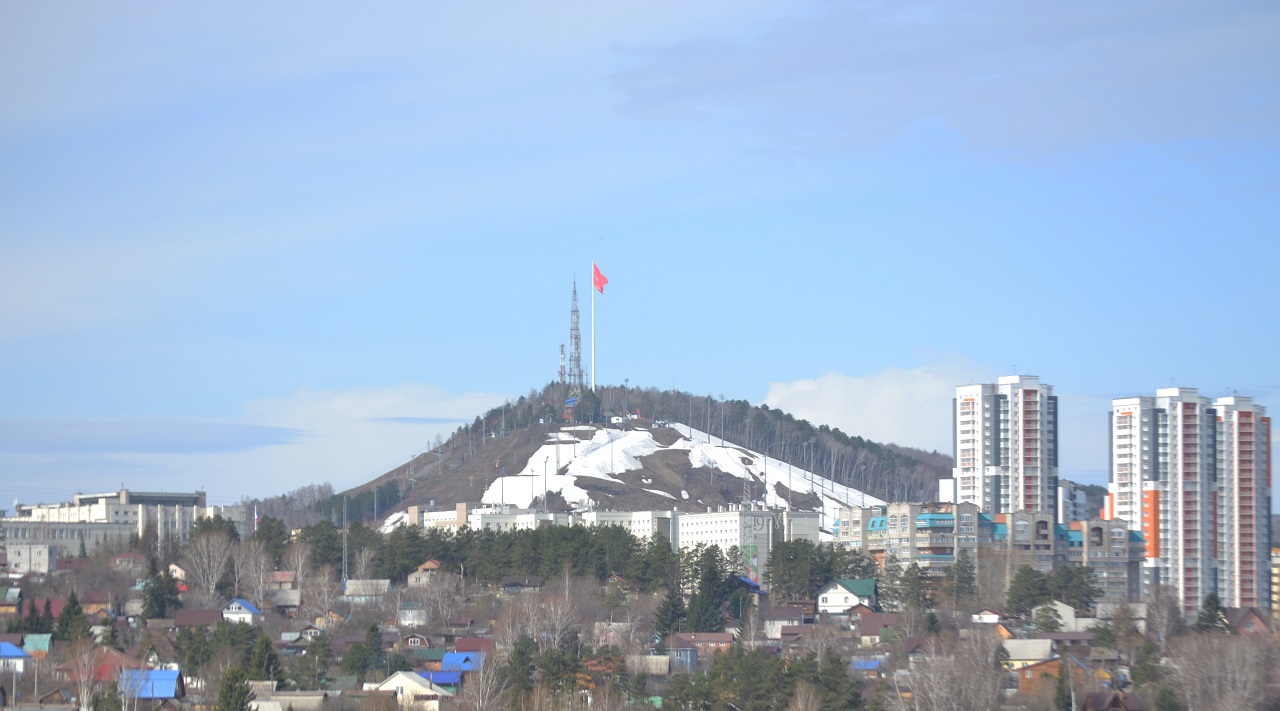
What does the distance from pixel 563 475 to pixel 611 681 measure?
2931 inches

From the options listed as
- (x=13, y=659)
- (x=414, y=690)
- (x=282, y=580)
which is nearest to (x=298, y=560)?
(x=282, y=580)

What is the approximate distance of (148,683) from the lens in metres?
45.1

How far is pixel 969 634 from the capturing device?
193 ft

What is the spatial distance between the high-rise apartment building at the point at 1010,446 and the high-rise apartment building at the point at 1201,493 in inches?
170

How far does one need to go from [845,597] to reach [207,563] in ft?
79.9

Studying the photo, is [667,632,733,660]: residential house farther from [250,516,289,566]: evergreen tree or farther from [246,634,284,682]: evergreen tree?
[250,516,289,566]: evergreen tree

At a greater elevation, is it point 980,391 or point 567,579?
point 980,391

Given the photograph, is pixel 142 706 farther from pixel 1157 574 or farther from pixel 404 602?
pixel 1157 574

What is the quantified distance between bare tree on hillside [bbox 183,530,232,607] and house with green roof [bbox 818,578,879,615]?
75.0 feet

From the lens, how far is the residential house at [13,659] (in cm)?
4969

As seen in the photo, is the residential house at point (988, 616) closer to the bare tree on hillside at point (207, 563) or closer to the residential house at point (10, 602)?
the bare tree on hillside at point (207, 563)

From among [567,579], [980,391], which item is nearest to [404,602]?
[567,579]

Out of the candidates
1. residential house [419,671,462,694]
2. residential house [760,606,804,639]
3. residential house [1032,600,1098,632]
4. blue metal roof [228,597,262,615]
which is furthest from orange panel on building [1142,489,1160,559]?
residential house [419,671,462,694]

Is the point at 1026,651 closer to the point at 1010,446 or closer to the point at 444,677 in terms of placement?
the point at 444,677
